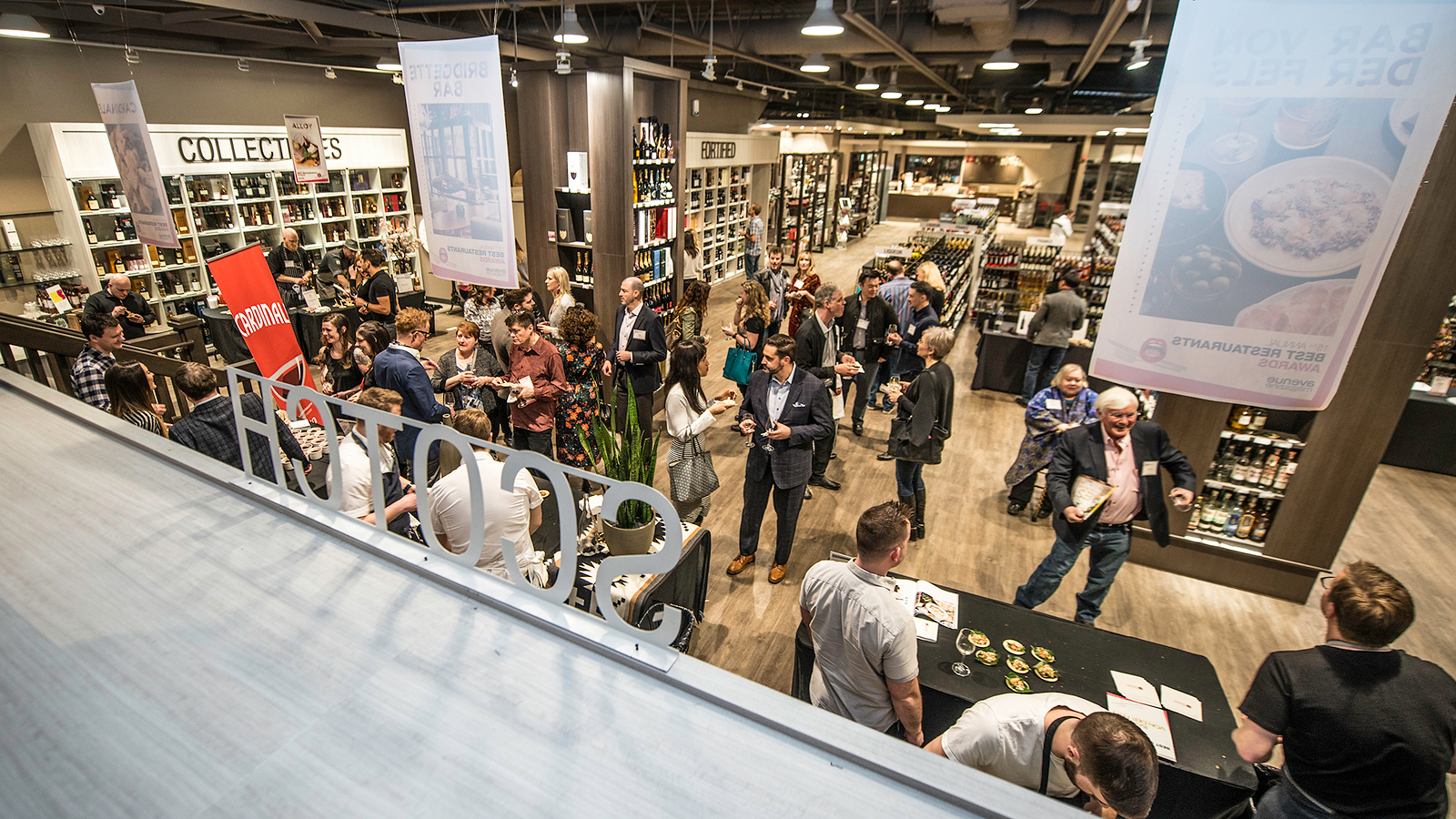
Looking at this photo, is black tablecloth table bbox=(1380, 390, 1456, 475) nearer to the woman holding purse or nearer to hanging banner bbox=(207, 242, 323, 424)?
the woman holding purse

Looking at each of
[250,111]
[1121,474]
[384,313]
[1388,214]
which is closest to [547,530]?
[1121,474]

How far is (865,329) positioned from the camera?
596 centimetres

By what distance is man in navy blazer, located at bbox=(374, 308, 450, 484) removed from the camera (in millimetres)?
3799

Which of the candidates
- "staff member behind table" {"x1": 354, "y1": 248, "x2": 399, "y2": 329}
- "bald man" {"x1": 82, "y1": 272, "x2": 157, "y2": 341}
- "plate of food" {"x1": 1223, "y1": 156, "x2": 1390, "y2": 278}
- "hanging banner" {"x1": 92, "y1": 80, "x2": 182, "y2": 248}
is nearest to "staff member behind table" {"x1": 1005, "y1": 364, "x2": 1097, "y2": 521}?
"plate of food" {"x1": 1223, "y1": 156, "x2": 1390, "y2": 278}

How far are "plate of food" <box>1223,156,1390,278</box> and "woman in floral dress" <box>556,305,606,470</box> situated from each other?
3523mm

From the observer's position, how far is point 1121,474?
10.7ft

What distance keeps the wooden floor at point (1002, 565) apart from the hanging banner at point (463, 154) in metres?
2.34

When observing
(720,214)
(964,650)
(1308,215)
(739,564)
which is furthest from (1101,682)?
(720,214)

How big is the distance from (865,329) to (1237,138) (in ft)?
13.6

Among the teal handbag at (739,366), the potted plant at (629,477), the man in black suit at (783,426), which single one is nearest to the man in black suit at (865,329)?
the teal handbag at (739,366)

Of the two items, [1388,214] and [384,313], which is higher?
[1388,214]

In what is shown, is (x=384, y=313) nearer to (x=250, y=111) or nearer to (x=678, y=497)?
(x=678, y=497)

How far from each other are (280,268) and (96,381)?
481 centimetres

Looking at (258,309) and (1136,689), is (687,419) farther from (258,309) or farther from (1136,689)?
(258,309)
